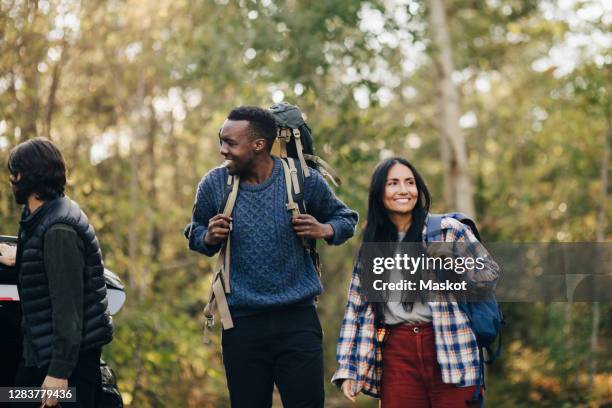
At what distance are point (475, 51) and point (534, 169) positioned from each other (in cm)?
262

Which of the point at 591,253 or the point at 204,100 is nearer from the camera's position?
the point at 591,253

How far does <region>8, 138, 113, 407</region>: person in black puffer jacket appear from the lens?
3.71m

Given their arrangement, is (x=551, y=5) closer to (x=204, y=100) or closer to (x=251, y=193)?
(x=204, y=100)

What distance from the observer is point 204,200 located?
4246 mm

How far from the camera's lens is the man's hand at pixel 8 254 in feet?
13.7

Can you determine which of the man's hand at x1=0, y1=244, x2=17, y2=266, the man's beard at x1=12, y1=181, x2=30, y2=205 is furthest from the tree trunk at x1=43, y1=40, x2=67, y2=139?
the man's beard at x1=12, y1=181, x2=30, y2=205

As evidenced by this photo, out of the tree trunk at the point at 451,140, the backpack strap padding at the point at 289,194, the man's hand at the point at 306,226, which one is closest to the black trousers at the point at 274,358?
the man's hand at the point at 306,226

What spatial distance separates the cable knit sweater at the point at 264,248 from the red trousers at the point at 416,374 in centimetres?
52

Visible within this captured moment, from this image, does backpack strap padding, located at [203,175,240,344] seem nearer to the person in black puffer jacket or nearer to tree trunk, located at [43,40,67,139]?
the person in black puffer jacket

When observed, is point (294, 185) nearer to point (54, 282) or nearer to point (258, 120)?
point (258, 120)

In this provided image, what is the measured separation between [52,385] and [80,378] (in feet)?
0.70

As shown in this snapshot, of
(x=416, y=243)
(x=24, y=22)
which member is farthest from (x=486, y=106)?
(x=416, y=243)

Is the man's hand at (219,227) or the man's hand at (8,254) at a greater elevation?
the man's hand at (219,227)

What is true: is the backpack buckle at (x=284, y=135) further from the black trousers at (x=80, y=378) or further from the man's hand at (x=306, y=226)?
the black trousers at (x=80, y=378)
